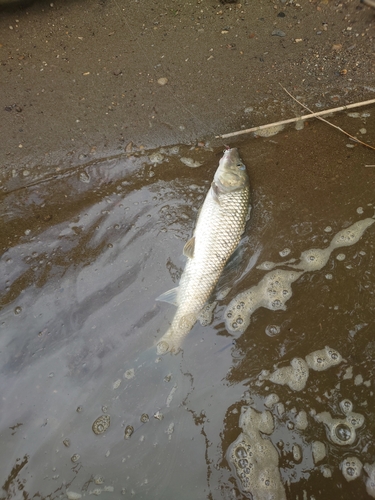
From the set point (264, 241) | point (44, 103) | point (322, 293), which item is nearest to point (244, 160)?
point (264, 241)

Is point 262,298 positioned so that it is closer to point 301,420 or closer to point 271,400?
point 271,400

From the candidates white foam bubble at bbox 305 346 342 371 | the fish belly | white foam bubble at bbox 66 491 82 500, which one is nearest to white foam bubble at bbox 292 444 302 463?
white foam bubble at bbox 305 346 342 371

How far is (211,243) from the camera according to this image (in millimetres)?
Result: 3059

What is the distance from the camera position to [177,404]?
2928mm

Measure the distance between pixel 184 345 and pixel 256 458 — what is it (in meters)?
0.99

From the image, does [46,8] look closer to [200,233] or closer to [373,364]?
[200,233]

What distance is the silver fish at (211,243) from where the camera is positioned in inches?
118

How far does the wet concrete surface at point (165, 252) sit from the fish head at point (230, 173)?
0.20 meters

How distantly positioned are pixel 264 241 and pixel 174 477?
2.01 meters

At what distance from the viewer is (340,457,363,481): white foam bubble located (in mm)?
2814

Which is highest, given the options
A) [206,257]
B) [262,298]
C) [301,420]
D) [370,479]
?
[206,257]

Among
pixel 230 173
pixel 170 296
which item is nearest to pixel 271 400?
pixel 170 296

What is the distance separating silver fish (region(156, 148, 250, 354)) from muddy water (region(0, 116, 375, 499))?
14cm

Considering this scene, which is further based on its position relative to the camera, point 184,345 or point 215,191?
point 215,191
